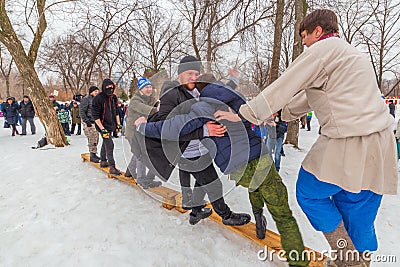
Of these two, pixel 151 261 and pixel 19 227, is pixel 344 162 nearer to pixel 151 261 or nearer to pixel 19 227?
pixel 151 261

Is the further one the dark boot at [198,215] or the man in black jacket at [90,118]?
the man in black jacket at [90,118]

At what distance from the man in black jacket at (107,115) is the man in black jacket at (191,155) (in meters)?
1.78

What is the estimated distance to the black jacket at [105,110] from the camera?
4121 mm

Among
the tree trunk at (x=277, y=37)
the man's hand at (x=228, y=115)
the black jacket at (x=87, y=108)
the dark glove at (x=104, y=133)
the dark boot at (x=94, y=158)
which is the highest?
the tree trunk at (x=277, y=37)

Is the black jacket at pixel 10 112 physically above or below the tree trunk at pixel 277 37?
below

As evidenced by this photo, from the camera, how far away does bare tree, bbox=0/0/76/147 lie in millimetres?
6430

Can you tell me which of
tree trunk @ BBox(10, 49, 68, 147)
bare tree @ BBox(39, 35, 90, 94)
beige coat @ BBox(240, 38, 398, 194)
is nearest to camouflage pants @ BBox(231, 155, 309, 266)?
beige coat @ BBox(240, 38, 398, 194)

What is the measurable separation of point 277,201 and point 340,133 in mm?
732

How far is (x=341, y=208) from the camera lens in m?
1.64

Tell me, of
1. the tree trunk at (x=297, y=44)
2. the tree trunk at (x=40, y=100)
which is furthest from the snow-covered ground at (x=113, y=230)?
the tree trunk at (x=297, y=44)

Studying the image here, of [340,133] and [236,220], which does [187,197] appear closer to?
[236,220]

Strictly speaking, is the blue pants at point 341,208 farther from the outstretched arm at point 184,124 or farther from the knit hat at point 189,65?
the knit hat at point 189,65

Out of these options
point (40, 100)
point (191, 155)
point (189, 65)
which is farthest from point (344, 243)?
point (40, 100)

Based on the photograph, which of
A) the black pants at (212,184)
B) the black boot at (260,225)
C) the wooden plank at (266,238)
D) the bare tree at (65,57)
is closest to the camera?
the wooden plank at (266,238)
